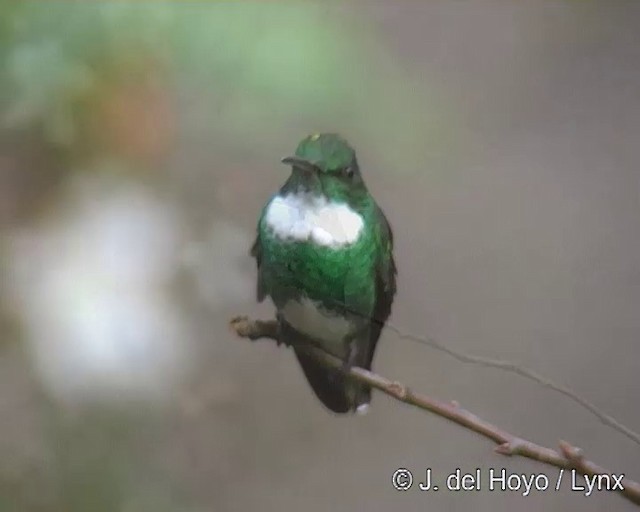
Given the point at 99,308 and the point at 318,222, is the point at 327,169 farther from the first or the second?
the point at 99,308

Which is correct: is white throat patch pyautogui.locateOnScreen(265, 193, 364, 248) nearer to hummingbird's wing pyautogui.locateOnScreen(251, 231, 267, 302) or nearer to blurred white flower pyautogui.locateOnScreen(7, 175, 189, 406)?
hummingbird's wing pyautogui.locateOnScreen(251, 231, 267, 302)

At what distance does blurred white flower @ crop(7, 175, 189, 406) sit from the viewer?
1038 mm

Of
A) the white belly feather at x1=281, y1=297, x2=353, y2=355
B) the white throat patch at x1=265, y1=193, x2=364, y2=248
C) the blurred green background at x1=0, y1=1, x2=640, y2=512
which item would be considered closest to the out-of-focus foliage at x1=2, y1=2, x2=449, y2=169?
the blurred green background at x1=0, y1=1, x2=640, y2=512

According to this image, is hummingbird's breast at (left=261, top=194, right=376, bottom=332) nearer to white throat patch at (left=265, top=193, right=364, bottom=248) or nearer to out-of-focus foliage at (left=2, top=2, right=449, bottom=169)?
white throat patch at (left=265, top=193, right=364, bottom=248)

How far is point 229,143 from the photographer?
1.06 metres

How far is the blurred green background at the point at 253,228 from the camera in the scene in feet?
3.35

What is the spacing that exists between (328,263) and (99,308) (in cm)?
33

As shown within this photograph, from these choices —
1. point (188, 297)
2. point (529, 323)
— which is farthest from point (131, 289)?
point (529, 323)

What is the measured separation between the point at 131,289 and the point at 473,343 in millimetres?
476

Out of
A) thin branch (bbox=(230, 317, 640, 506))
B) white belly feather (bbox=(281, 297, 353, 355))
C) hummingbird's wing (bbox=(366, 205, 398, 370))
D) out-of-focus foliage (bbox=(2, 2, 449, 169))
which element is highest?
out-of-focus foliage (bbox=(2, 2, 449, 169))

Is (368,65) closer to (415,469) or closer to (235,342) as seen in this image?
(235,342)

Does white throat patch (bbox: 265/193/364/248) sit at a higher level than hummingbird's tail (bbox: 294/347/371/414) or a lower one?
higher

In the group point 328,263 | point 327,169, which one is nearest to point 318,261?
point 328,263

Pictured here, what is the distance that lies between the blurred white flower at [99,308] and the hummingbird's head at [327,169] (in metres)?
0.19
